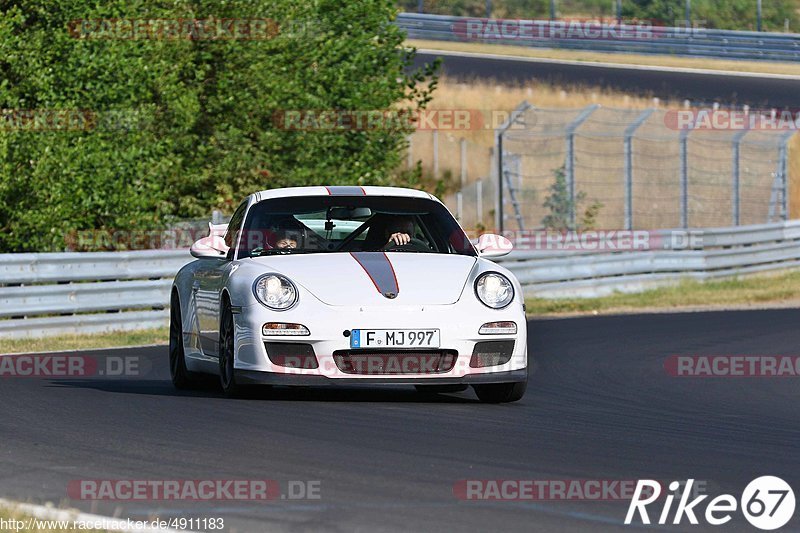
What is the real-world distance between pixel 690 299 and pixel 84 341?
32.4ft

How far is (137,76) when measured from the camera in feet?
71.1

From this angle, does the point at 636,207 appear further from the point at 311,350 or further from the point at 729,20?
the point at 311,350

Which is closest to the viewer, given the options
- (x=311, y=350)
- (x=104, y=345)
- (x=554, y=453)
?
(x=554, y=453)

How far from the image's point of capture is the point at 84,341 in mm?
17266

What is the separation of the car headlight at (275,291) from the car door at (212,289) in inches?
26.3

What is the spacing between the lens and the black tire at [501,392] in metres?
9.95

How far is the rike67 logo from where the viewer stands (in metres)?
5.69

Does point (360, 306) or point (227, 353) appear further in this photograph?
point (227, 353)

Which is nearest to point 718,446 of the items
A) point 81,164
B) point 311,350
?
point 311,350

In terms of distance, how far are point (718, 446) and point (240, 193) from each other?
1866 centimetres

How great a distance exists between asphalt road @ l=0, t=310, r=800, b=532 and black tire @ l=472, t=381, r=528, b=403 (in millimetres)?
69

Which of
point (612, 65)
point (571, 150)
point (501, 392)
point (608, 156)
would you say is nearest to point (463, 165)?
point (608, 156)

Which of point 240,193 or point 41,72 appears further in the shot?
point 240,193

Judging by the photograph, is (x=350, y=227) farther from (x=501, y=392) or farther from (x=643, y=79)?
(x=643, y=79)
